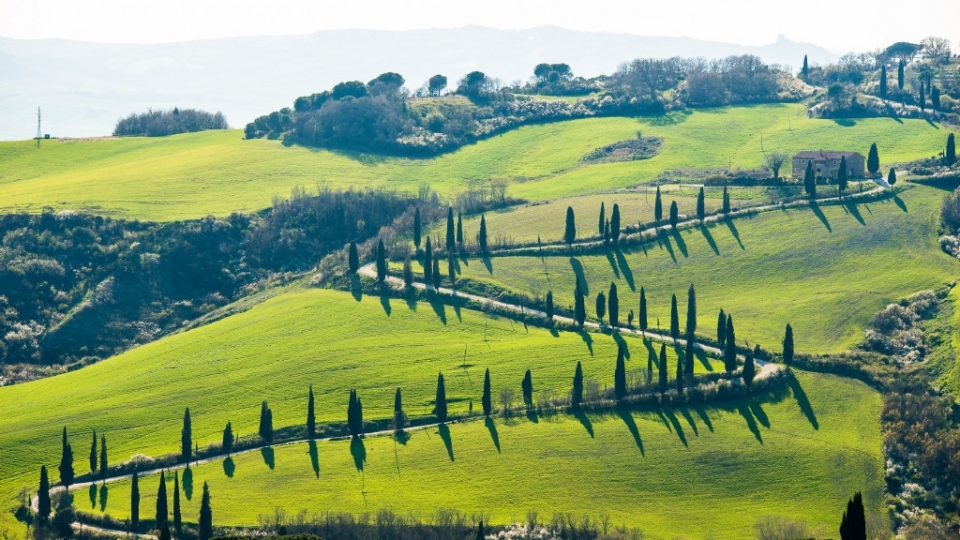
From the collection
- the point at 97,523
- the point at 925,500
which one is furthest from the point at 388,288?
the point at 925,500

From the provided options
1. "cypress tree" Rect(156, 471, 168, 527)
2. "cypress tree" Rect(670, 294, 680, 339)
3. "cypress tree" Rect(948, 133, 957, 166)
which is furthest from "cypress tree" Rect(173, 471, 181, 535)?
"cypress tree" Rect(948, 133, 957, 166)

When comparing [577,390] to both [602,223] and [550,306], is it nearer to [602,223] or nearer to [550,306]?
[550,306]

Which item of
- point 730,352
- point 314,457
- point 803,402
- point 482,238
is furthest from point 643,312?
point 314,457

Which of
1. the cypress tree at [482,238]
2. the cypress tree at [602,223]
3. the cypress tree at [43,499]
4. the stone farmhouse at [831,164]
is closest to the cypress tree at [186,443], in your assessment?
the cypress tree at [43,499]

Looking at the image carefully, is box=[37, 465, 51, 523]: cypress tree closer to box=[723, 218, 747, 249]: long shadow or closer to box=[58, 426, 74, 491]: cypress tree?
box=[58, 426, 74, 491]: cypress tree

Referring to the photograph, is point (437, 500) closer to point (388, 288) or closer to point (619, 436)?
point (619, 436)

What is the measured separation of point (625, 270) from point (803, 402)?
36789 millimetres

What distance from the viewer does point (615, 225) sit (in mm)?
174375

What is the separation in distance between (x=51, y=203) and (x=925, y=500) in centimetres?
12476

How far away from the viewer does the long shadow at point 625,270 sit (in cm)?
16500

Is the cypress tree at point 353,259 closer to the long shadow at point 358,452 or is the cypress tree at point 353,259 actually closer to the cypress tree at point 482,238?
the cypress tree at point 482,238

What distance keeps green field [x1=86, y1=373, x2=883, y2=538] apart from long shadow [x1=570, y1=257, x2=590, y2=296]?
106 feet

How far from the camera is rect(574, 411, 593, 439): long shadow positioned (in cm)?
13000

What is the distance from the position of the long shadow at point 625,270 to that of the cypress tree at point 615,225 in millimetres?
1673
